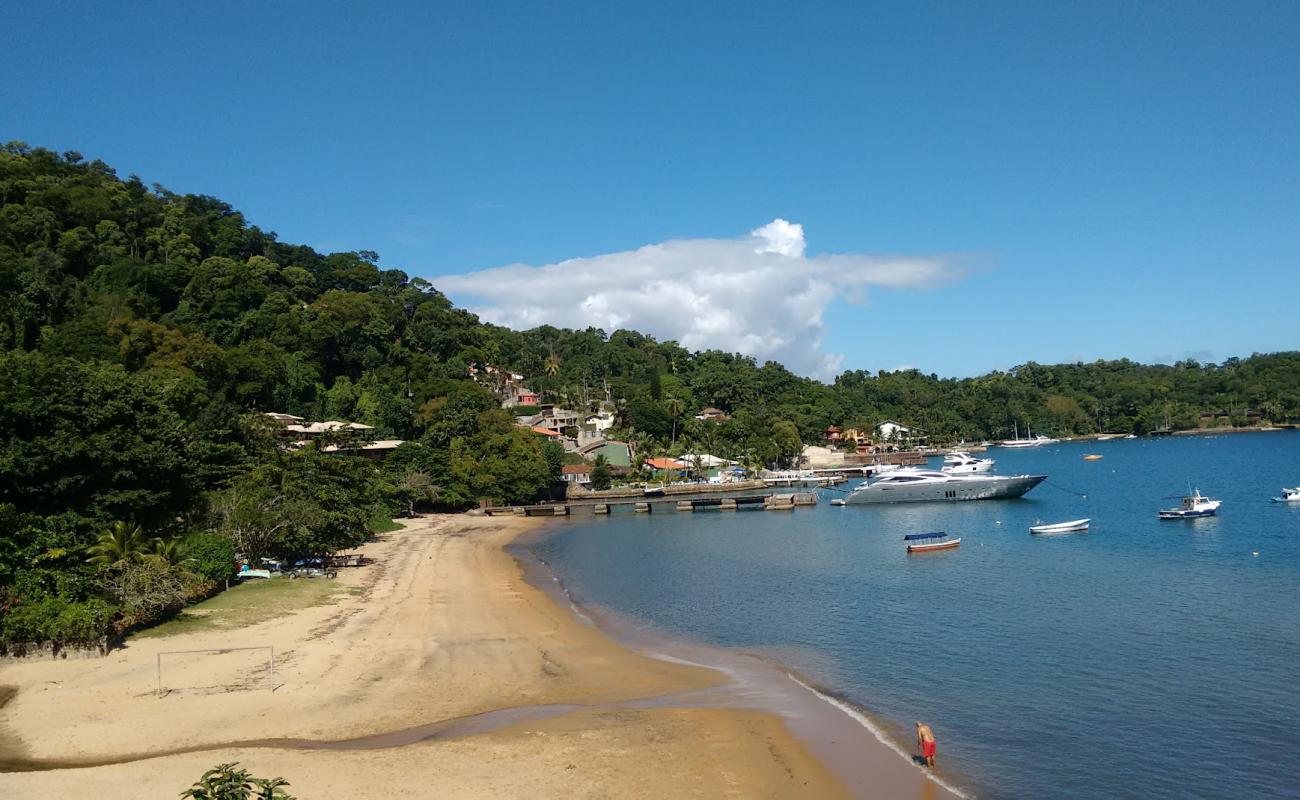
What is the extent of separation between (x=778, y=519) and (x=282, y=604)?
158 ft

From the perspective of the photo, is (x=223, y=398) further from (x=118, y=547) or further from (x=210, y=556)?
(x=118, y=547)

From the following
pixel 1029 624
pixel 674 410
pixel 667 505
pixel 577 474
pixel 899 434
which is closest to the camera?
pixel 1029 624

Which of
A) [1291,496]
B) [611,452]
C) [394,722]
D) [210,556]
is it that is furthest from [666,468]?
[394,722]

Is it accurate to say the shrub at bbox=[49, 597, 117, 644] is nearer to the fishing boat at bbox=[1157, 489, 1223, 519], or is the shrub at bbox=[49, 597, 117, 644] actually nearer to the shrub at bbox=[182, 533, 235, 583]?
the shrub at bbox=[182, 533, 235, 583]

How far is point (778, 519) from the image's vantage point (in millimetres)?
72750

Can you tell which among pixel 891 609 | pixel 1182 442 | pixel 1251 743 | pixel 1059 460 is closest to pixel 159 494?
pixel 891 609

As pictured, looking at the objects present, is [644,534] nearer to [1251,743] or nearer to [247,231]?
[1251,743]

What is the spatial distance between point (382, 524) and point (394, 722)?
44.4 metres

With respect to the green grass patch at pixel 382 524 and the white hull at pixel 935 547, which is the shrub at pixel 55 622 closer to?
the green grass patch at pixel 382 524

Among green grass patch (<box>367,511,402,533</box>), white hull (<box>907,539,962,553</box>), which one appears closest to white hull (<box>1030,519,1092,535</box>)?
white hull (<box>907,539,962,553</box>)

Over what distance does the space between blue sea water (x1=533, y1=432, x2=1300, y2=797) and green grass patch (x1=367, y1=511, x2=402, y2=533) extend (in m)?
12.3

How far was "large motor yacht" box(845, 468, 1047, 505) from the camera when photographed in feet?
267

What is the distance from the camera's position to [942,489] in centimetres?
8238

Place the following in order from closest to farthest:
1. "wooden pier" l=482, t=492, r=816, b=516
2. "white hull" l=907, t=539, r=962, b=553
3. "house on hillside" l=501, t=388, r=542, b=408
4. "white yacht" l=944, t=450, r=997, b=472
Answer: "white hull" l=907, t=539, r=962, b=553, "wooden pier" l=482, t=492, r=816, b=516, "white yacht" l=944, t=450, r=997, b=472, "house on hillside" l=501, t=388, r=542, b=408
